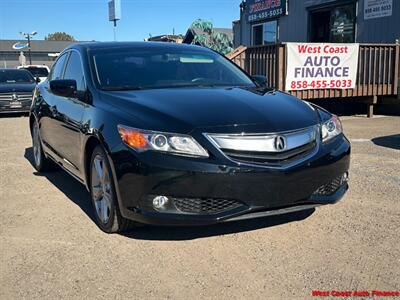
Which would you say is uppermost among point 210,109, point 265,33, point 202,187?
point 265,33

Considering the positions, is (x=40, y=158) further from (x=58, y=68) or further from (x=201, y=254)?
(x=201, y=254)

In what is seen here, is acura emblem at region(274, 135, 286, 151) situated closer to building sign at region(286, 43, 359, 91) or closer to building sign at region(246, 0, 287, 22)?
building sign at region(286, 43, 359, 91)

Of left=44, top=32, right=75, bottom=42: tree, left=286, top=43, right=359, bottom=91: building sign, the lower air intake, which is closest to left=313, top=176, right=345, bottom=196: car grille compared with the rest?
the lower air intake

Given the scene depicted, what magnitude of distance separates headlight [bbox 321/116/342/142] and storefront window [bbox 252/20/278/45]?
13963 mm

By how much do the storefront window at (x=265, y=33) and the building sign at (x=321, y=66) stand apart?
668 centimetres

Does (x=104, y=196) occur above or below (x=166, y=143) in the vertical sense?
below

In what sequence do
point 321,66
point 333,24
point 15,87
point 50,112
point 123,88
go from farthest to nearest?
point 333,24
point 15,87
point 321,66
point 50,112
point 123,88

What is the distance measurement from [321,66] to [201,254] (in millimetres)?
8246

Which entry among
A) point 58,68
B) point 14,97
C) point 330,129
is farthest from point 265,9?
point 330,129

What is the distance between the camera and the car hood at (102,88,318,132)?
3451 millimetres

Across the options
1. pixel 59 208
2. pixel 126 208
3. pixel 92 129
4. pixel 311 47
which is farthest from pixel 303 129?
pixel 311 47

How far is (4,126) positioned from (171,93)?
903 cm

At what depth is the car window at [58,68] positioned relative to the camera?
Result: 562 cm

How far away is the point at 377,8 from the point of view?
13.2m
